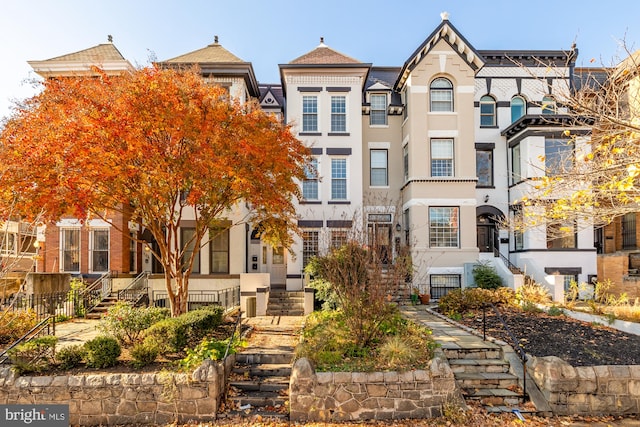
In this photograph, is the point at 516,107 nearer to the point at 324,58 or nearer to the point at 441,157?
the point at 441,157

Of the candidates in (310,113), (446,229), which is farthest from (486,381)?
(310,113)

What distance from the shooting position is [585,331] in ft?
36.0

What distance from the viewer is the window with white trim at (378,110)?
70.1ft

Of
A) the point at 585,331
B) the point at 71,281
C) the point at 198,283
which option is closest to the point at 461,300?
the point at 585,331

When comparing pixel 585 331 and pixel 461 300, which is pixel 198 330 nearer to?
pixel 461 300

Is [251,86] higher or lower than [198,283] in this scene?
higher

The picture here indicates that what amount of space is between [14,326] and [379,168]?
54.4 ft

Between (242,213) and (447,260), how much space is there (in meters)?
9.95

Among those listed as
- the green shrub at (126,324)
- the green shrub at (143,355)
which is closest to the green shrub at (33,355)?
the green shrub at (126,324)

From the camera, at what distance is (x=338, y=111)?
20.0 m

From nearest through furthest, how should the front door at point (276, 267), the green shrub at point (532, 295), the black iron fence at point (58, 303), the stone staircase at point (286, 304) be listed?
the black iron fence at point (58, 303)
the green shrub at point (532, 295)
the stone staircase at point (286, 304)
the front door at point (276, 267)

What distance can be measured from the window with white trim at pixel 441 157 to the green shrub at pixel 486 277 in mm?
4826

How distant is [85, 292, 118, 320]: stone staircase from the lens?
48.2 feet

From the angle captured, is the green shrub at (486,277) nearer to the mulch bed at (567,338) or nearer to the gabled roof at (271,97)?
the mulch bed at (567,338)
